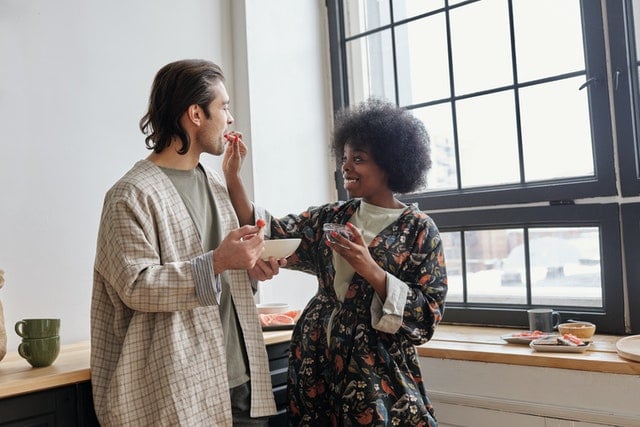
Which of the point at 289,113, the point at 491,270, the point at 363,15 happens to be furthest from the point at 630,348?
the point at 363,15

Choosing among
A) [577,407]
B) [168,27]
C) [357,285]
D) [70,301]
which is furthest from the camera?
[168,27]

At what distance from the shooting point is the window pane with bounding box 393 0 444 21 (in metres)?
2.73

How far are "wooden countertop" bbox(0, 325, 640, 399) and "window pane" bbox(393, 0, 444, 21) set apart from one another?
1.39m

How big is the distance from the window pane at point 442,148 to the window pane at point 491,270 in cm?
26

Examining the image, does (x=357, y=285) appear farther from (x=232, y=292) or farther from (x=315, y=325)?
(x=232, y=292)

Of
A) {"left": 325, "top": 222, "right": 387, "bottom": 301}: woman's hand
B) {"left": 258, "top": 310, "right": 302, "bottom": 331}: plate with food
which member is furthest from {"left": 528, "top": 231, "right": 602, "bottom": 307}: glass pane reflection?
{"left": 325, "top": 222, "right": 387, "bottom": 301}: woman's hand

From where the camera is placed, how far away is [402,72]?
2.87 metres

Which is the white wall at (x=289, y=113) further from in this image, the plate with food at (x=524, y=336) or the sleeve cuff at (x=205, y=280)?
the sleeve cuff at (x=205, y=280)

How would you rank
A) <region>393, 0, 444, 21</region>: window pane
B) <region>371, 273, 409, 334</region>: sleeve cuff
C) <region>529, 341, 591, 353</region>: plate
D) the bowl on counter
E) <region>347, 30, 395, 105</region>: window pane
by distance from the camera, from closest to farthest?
1. <region>371, 273, 409, 334</region>: sleeve cuff
2. <region>529, 341, 591, 353</region>: plate
3. the bowl on counter
4. <region>393, 0, 444, 21</region>: window pane
5. <region>347, 30, 395, 105</region>: window pane

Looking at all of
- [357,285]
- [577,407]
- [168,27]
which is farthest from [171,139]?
[577,407]

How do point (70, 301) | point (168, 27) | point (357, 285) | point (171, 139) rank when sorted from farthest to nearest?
1. point (168, 27)
2. point (70, 301)
3. point (357, 285)
4. point (171, 139)

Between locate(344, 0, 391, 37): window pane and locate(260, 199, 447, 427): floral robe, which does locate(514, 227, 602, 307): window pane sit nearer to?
locate(260, 199, 447, 427): floral robe

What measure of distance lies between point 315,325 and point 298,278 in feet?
3.64

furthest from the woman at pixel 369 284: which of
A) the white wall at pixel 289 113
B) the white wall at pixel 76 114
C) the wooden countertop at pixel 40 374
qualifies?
the white wall at pixel 289 113
